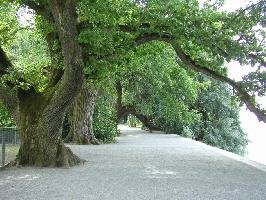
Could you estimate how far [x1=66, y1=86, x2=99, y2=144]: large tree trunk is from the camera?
2139 centimetres

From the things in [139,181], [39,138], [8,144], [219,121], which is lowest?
[139,181]

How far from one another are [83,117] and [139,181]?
11.6 m

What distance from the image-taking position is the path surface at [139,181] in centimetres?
846

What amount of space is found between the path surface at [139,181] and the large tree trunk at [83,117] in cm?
723

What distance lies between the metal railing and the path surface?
1.02m

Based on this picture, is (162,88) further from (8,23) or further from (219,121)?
(8,23)

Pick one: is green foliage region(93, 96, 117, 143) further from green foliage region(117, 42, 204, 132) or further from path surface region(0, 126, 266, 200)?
path surface region(0, 126, 266, 200)

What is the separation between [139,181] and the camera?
401 inches

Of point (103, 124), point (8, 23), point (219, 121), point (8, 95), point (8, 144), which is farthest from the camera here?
point (219, 121)

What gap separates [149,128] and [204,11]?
26.8m

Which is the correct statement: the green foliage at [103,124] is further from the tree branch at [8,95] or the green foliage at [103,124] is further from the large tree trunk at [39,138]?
the large tree trunk at [39,138]

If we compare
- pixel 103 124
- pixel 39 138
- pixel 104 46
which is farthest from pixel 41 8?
pixel 103 124

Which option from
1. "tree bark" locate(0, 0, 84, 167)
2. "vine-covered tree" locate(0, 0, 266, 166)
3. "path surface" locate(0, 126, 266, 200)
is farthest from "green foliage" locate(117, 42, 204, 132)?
"tree bark" locate(0, 0, 84, 167)

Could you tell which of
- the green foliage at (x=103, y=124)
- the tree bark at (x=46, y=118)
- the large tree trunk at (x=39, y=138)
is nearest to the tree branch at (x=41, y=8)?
the tree bark at (x=46, y=118)
